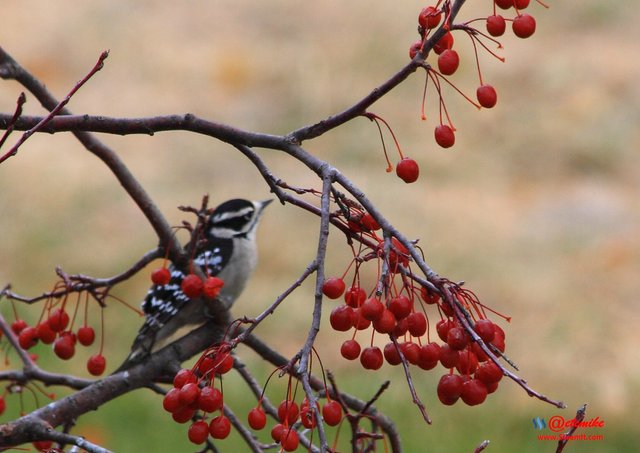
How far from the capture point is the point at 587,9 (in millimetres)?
9484

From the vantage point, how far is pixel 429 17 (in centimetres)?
167

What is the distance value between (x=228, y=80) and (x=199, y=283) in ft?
23.2

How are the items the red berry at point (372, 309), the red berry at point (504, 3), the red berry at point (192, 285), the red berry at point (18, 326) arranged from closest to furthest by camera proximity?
the red berry at point (372, 309) → the red berry at point (504, 3) → the red berry at point (192, 285) → the red berry at point (18, 326)

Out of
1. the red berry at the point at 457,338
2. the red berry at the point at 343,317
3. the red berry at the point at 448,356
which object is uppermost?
the red berry at the point at 343,317

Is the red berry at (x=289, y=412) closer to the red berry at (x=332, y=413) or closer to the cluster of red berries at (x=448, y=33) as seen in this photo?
the red berry at (x=332, y=413)

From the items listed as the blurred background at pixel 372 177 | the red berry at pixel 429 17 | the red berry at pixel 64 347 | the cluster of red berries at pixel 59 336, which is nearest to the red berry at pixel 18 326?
the cluster of red berries at pixel 59 336

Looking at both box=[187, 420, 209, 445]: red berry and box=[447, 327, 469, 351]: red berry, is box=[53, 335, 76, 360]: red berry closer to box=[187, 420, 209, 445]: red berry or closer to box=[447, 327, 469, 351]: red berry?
box=[187, 420, 209, 445]: red berry

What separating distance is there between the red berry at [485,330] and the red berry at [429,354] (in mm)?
86

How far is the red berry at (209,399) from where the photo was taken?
5.26 feet

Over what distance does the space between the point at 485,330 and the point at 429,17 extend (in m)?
0.52

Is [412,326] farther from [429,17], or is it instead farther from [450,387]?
[429,17]

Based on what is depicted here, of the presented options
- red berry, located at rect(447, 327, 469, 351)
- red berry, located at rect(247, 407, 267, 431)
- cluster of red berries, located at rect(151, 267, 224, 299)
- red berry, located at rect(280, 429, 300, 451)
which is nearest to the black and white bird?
cluster of red berries, located at rect(151, 267, 224, 299)

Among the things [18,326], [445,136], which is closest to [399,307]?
[445,136]

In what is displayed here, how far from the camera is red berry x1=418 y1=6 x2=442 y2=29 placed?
5.49 ft
